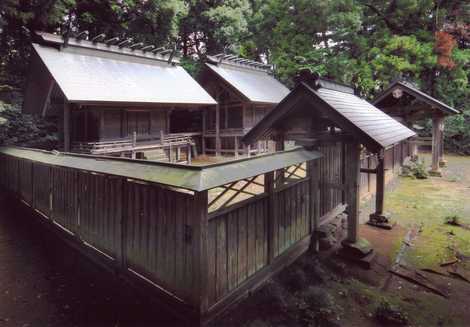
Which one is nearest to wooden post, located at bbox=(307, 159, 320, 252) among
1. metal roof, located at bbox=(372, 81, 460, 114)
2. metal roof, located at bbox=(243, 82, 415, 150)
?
metal roof, located at bbox=(243, 82, 415, 150)

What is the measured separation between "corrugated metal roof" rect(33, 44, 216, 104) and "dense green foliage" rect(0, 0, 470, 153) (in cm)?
507

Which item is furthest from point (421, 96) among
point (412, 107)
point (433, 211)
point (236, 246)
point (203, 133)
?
point (236, 246)

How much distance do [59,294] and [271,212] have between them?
3.86 m

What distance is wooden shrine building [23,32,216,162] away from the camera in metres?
13.1

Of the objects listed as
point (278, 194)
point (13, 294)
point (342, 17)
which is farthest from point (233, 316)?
point (342, 17)

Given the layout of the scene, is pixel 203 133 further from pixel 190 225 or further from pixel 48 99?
pixel 190 225

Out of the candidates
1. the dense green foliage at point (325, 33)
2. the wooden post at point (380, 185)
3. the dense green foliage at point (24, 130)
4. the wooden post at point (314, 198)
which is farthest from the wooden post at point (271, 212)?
the dense green foliage at point (325, 33)

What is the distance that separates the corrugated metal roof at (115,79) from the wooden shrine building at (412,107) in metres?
9.85

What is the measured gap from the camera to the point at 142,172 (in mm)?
4297

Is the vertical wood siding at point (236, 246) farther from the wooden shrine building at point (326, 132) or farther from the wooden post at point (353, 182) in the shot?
the wooden post at point (353, 182)

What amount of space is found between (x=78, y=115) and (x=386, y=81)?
20.9m

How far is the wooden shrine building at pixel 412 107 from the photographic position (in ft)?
47.2

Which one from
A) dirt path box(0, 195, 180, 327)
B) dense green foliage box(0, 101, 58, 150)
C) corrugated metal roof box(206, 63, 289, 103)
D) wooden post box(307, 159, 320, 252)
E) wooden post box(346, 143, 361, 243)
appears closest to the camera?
dirt path box(0, 195, 180, 327)

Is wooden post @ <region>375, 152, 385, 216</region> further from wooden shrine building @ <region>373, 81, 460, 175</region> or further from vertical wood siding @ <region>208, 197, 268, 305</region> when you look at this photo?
wooden shrine building @ <region>373, 81, 460, 175</region>
